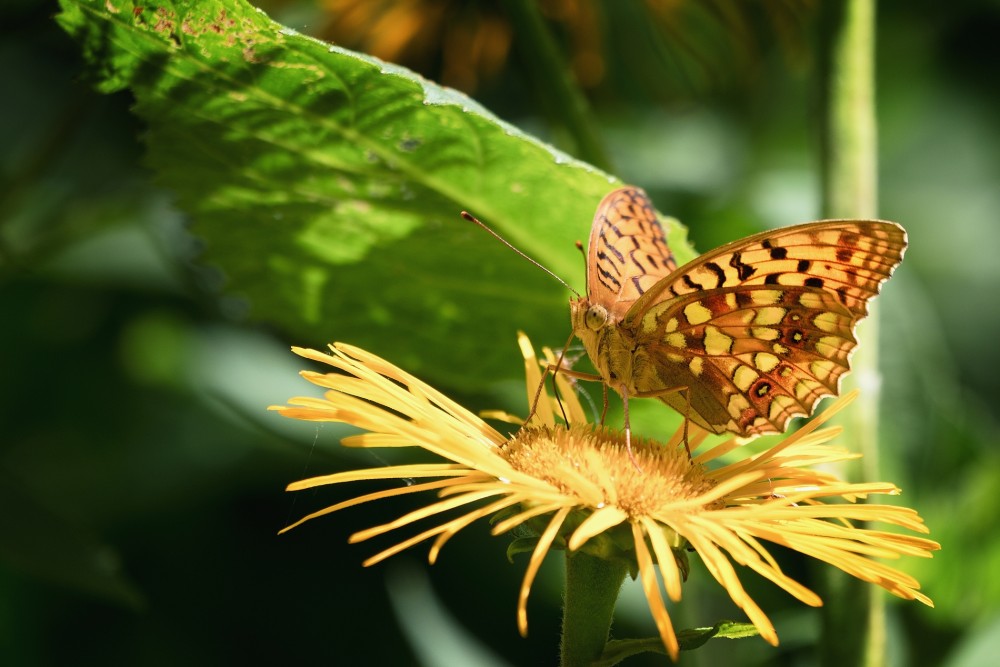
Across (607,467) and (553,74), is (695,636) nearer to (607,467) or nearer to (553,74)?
(607,467)

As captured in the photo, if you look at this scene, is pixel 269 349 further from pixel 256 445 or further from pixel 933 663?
pixel 933 663

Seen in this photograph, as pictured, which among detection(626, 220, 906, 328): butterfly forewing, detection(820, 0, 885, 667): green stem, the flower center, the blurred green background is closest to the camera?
the flower center

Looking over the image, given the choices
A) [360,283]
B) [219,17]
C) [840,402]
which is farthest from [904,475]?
[219,17]

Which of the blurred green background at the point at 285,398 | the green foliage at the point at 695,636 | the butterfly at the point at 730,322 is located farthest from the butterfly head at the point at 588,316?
the green foliage at the point at 695,636

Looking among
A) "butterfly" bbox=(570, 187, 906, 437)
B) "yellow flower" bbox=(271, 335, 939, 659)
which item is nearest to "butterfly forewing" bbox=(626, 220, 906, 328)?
"butterfly" bbox=(570, 187, 906, 437)

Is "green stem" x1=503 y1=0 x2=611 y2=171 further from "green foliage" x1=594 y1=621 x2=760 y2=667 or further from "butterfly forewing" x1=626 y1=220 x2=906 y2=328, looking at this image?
"green foliage" x1=594 y1=621 x2=760 y2=667

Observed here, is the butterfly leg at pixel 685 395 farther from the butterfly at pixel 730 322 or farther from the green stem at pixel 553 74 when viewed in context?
the green stem at pixel 553 74
